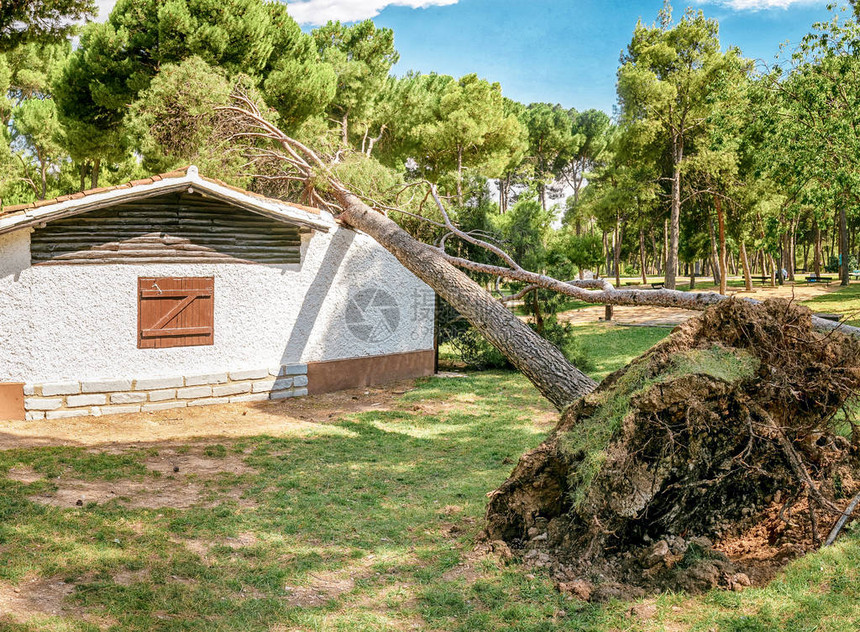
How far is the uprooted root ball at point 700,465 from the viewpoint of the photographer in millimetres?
4457

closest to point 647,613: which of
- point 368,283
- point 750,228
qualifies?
point 368,283

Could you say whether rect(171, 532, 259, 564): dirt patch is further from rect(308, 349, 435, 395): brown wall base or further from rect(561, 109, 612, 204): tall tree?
rect(561, 109, 612, 204): tall tree

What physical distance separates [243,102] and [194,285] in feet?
17.6

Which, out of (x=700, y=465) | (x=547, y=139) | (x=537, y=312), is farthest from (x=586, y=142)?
(x=700, y=465)

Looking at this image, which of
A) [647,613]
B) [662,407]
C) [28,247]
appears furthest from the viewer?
[28,247]

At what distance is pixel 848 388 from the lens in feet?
15.8

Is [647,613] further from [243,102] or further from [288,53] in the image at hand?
[288,53]

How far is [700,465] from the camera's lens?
4.62 m

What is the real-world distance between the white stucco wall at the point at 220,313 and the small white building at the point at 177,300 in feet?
0.06

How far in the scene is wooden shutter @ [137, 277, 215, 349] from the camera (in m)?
9.73

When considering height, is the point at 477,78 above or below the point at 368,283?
above

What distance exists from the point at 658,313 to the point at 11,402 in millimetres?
21232

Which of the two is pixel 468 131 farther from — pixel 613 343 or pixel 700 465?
pixel 700 465

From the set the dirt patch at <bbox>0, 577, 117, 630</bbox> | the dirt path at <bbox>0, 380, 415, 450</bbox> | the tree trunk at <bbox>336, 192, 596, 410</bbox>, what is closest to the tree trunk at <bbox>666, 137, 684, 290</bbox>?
the tree trunk at <bbox>336, 192, 596, 410</bbox>
